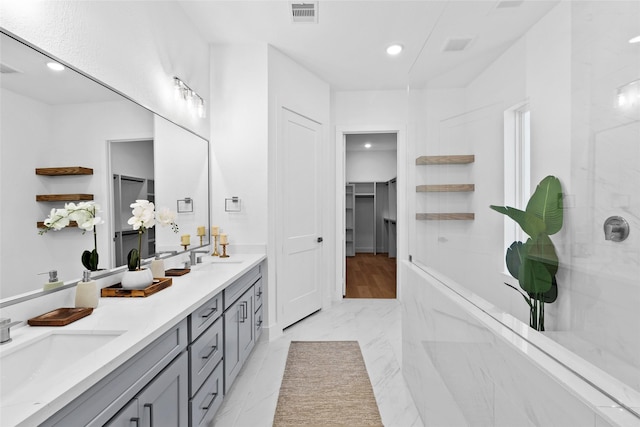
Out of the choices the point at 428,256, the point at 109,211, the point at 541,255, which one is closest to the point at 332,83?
the point at 428,256

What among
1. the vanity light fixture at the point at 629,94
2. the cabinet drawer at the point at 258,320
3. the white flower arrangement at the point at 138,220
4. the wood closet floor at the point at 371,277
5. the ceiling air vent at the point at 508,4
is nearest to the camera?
the vanity light fixture at the point at 629,94

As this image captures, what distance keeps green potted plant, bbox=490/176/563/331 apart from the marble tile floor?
1.27 m

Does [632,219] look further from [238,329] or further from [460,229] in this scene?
A: [238,329]

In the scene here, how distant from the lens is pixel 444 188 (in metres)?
1.64

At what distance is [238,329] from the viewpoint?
206cm

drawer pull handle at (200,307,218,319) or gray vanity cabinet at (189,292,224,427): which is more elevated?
drawer pull handle at (200,307,218,319)

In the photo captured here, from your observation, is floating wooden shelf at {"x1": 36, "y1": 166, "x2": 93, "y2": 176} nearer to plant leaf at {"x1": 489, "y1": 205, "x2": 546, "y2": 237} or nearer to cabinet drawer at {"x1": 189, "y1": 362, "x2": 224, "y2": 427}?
cabinet drawer at {"x1": 189, "y1": 362, "x2": 224, "y2": 427}

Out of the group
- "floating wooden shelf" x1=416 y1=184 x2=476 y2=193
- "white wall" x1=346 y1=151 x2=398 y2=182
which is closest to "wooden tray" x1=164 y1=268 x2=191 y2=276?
"floating wooden shelf" x1=416 y1=184 x2=476 y2=193

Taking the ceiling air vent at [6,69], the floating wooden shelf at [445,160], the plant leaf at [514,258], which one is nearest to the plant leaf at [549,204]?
the plant leaf at [514,258]

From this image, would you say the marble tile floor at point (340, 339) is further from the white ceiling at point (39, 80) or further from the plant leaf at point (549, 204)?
the white ceiling at point (39, 80)

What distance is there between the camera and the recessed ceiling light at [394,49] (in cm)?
303

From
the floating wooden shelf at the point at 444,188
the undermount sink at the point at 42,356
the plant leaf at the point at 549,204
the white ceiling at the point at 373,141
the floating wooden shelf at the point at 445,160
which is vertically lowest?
the undermount sink at the point at 42,356

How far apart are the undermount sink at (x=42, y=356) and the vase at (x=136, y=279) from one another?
0.49m

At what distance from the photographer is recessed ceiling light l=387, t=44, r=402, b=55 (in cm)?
303
